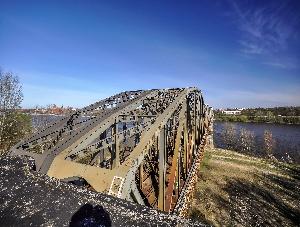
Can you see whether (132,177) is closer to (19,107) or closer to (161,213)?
(161,213)

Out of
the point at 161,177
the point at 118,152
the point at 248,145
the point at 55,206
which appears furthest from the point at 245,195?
the point at 248,145

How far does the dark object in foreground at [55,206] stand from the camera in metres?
1.72

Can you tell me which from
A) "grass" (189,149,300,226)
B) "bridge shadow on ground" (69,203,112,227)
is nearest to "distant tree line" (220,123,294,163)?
"grass" (189,149,300,226)

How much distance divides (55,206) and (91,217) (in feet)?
1.19

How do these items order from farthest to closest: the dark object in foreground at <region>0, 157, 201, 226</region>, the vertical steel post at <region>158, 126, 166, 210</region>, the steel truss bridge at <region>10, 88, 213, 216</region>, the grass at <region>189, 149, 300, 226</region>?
the grass at <region>189, 149, 300, 226</region> < the vertical steel post at <region>158, 126, 166, 210</region> < the steel truss bridge at <region>10, 88, 213, 216</region> < the dark object in foreground at <region>0, 157, 201, 226</region>

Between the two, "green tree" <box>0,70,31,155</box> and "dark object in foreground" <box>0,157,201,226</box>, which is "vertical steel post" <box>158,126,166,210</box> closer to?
"dark object in foreground" <box>0,157,201,226</box>

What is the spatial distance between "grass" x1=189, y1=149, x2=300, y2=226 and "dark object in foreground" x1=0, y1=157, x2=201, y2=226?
41.5 feet

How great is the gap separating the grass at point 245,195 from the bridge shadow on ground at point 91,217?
12889 mm

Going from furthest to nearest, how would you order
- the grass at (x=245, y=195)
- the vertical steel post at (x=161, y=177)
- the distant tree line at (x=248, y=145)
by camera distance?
the distant tree line at (x=248, y=145)
the grass at (x=245, y=195)
the vertical steel post at (x=161, y=177)

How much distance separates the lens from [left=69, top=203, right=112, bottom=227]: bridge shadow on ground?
1741mm

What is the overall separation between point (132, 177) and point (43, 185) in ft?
6.24

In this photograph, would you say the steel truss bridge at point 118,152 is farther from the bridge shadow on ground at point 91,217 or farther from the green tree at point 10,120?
the green tree at point 10,120

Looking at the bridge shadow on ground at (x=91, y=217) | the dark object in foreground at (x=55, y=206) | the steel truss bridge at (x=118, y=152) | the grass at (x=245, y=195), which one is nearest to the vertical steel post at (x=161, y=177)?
the steel truss bridge at (x=118, y=152)

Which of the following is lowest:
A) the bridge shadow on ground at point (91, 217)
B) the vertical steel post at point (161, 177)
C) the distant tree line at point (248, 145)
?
the distant tree line at point (248, 145)
